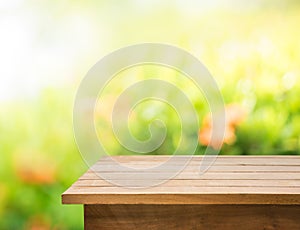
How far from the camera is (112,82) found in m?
2.94

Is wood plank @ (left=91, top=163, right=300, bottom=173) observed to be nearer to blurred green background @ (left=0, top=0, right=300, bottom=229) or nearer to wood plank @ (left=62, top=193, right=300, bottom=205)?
wood plank @ (left=62, top=193, right=300, bottom=205)

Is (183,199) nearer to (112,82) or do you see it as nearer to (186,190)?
(186,190)

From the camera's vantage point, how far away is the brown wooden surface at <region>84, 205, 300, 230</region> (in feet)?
5.76

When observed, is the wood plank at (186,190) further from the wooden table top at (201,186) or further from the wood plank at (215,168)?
the wood plank at (215,168)

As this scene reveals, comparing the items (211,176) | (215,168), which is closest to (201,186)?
(211,176)

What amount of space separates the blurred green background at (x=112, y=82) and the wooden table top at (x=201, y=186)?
692mm

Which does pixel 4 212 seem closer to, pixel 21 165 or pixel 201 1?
pixel 21 165

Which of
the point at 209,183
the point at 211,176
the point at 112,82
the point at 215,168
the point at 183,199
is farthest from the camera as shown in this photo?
the point at 112,82

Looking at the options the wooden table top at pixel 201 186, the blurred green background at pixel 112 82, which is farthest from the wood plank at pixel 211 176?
the blurred green background at pixel 112 82

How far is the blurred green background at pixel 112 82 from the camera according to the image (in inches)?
113

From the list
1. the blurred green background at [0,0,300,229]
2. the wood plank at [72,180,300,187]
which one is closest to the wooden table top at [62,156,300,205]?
the wood plank at [72,180,300,187]

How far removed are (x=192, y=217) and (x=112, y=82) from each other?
130 centimetres

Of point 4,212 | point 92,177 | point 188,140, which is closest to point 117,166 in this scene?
point 92,177

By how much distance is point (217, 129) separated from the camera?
286 centimetres
